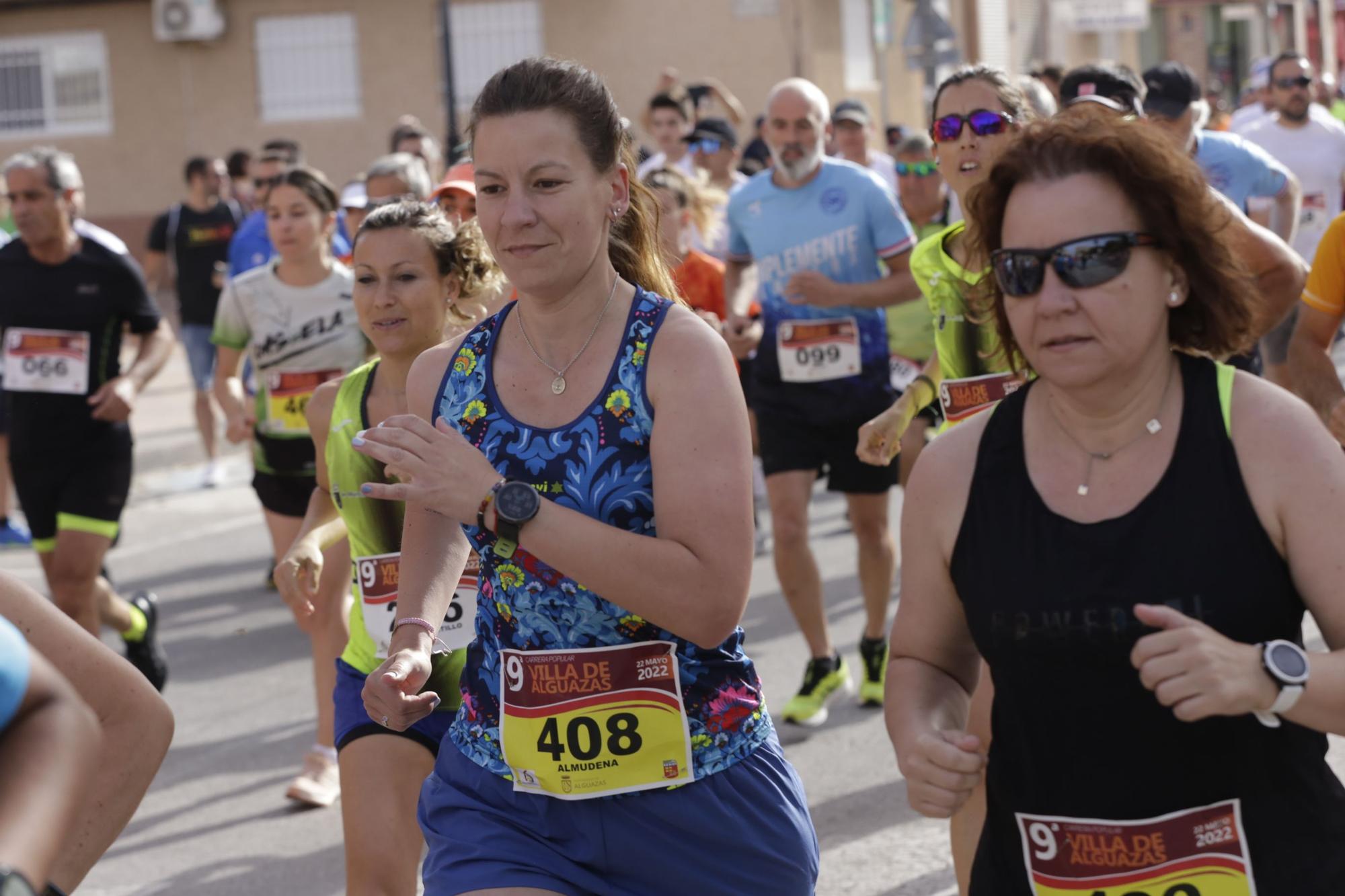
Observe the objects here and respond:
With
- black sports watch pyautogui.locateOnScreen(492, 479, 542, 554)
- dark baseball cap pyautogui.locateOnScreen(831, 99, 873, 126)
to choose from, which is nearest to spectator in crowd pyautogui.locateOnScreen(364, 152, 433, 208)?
dark baseball cap pyautogui.locateOnScreen(831, 99, 873, 126)

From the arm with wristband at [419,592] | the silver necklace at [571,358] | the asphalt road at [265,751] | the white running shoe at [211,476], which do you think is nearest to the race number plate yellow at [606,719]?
the arm with wristband at [419,592]

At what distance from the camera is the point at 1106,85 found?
5.75 metres

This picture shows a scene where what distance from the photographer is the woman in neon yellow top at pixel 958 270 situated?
15.8ft

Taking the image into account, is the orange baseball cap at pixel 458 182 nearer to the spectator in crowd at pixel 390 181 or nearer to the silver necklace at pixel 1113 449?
the spectator in crowd at pixel 390 181

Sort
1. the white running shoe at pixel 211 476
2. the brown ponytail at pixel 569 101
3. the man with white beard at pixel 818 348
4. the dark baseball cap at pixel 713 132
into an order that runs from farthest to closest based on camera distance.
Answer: the white running shoe at pixel 211 476
the dark baseball cap at pixel 713 132
the man with white beard at pixel 818 348
the brown ponytail at pixel 569 101

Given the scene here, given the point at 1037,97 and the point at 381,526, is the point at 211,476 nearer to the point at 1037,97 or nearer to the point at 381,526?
the point at 1037,97

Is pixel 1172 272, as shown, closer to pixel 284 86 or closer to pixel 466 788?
pixel 466 788

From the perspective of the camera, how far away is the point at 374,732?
3.86 m

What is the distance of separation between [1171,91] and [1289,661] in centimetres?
499

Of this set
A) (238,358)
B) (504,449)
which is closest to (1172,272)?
(504,449)

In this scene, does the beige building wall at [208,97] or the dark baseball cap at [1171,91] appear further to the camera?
the beige building wall at [208,97]

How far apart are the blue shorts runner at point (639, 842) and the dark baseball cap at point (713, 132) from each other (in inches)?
387

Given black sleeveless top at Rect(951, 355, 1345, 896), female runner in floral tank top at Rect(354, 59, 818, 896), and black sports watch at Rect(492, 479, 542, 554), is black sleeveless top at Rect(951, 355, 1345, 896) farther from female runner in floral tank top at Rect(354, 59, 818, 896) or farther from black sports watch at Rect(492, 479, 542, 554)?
black sports watch at Rect(492, 479, 542, 554)

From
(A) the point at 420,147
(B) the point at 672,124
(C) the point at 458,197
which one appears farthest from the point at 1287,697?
(B) the point at 672,124
